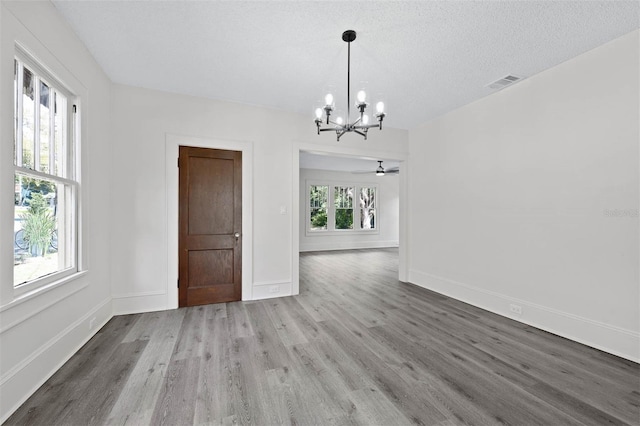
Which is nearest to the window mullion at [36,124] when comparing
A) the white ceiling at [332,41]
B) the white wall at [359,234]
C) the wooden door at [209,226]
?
the white ceiling at [332,41]

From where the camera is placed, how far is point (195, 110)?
3.73 metres

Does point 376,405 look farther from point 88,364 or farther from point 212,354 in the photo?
point 88,364

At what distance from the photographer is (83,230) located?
2.65 meters

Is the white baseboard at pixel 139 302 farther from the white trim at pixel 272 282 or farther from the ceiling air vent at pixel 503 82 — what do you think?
the ceiling air vent at pixel 503 82

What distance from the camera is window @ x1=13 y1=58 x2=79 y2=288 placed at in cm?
192

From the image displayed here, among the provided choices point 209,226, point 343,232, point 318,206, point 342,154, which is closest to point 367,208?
point 343,232

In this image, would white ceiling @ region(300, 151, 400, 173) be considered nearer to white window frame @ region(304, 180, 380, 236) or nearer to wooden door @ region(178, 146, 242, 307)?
white window frame @ region(304, 180, 380, 236)

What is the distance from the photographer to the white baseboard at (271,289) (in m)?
4.02

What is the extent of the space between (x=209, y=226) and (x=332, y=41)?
8.90 ft

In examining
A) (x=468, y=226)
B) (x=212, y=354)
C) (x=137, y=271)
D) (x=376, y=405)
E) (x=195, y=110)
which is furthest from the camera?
(x=468, y=226)

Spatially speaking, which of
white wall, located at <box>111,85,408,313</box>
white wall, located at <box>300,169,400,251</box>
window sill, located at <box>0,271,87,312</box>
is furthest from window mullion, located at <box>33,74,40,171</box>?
white wall, located at <box>300,169,400,251</box>

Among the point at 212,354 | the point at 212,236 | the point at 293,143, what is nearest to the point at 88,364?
the point at 212,354

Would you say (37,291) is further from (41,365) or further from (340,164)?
(340,164)

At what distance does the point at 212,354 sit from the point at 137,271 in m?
1.74
